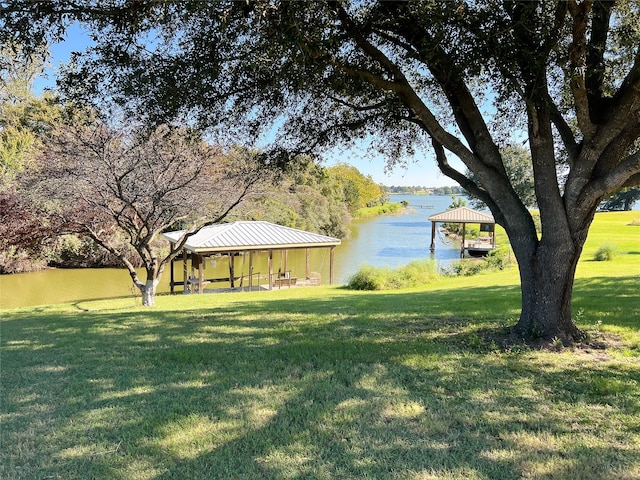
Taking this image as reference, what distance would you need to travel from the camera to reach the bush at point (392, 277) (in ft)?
53.7

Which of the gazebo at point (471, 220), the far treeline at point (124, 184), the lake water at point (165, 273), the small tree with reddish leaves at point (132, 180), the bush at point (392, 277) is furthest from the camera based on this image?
the gazebo at point (471, 220)

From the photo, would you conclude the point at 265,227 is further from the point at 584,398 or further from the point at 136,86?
the point at 584,398

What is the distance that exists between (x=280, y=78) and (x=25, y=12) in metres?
2.52

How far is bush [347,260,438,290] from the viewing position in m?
16.4

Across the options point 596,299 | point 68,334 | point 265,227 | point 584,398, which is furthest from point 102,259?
point 584,398

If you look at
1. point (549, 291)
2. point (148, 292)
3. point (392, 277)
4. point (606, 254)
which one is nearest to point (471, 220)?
point (606, 254)

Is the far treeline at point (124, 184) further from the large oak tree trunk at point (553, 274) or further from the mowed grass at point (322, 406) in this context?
the large oak tree trunk at point (553, 274)

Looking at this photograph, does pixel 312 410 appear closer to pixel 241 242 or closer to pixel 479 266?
pixel 241 242

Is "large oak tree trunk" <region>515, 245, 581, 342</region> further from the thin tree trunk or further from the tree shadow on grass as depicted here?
the thin tree trunk

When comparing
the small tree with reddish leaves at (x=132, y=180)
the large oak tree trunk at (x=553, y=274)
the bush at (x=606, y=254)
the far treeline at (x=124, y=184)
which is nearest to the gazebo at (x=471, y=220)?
the bush at (x=606, y=254)

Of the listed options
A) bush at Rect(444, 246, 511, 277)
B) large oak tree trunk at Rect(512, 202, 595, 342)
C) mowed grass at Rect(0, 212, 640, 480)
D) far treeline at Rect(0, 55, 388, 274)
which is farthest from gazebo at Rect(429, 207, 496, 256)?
large oak tree trunk at Rect(512, 202, 595, 342)

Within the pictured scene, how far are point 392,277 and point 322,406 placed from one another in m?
14.3

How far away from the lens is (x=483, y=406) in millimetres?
2980

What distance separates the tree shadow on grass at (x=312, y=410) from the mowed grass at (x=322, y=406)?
0.5 inches
